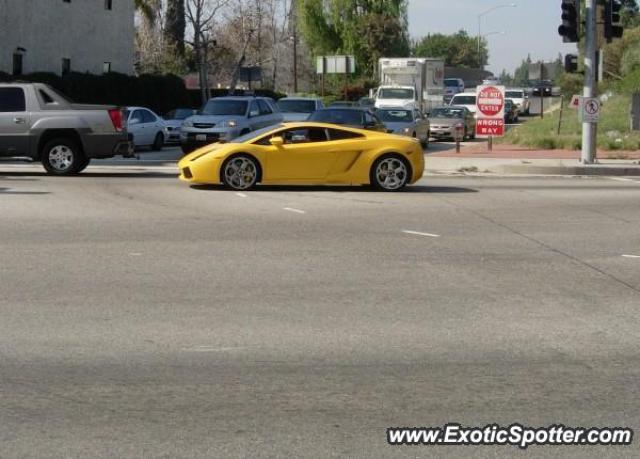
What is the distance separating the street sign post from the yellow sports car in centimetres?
1216

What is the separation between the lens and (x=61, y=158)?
922 inches

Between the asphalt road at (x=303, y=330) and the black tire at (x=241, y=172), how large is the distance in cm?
318

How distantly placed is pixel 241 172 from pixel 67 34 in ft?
101

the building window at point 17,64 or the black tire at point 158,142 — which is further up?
the building window at point 17,64

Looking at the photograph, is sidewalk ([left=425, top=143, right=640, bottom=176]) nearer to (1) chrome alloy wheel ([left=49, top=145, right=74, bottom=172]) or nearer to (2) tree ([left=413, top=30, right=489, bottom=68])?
(1) chrome alloy wheel ([left=49, top=145, right=74, bottom=172])

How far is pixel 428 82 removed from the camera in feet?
194

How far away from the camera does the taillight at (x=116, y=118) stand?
2352cm

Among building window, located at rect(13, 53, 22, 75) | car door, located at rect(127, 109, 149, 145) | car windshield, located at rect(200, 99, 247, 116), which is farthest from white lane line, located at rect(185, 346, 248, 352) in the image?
building window, located at rect(13, 53, 22, 75)

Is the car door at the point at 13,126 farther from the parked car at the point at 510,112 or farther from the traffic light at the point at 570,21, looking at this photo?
the parked car at the point at 510,112

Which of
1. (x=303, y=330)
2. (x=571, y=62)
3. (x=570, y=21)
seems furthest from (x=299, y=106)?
(x=303, y=330)

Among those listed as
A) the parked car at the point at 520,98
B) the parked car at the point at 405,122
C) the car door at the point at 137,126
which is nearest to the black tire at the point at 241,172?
the car door at the point at 137,126

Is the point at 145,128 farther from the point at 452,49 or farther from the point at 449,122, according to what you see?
the point at 452,49

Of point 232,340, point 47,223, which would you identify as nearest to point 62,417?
point 232,340

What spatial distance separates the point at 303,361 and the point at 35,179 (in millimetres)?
15590
